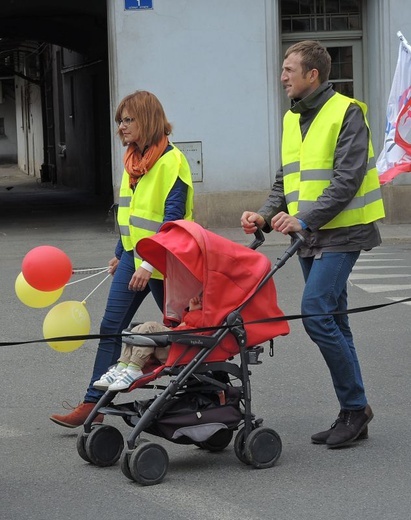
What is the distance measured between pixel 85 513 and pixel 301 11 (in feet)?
48.1

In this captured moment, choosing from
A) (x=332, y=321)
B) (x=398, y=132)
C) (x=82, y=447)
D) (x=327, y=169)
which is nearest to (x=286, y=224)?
(x=327, y=169)

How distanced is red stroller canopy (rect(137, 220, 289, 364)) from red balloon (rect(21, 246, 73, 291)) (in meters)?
0.46

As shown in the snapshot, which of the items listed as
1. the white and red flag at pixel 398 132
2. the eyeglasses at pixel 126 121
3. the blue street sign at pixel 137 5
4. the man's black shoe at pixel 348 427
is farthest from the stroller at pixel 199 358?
the blue street sign at pixel 137 5

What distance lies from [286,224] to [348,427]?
1123 mm

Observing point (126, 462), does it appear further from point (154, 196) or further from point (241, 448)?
point (154, 196)

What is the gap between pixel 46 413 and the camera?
688cm

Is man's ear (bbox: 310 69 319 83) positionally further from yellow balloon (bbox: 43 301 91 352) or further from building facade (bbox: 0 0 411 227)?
building facade (bbox: 0 0 411 227)

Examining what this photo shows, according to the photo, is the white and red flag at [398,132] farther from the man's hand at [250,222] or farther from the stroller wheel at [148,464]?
the stroller wheel at [148,464]

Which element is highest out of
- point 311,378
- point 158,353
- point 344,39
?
point 344,39

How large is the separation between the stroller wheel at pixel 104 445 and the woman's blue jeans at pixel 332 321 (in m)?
1.09

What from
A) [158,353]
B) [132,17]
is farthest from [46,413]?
[132,17]

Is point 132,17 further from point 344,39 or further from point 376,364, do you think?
point 376,364

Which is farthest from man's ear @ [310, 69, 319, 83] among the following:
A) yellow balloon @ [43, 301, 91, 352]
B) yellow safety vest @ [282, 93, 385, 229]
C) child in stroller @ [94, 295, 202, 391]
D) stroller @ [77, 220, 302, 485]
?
yellow balloon @ [43, 301, 91, 352]

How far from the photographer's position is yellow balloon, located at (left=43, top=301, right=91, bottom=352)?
19.4 ft
